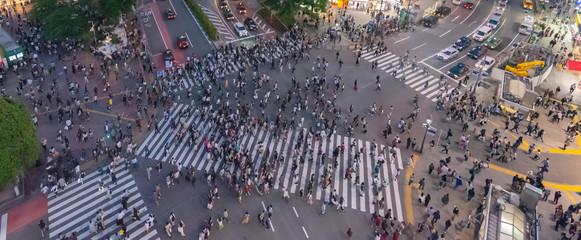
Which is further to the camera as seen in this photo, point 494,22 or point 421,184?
point 494,22

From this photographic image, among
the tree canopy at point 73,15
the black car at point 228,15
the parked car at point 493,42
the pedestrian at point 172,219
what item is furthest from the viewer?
the black car at point 228,15

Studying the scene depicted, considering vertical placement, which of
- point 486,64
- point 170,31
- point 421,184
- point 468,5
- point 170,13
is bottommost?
point 170,31

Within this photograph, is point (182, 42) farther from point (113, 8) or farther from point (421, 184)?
point (421, 184)

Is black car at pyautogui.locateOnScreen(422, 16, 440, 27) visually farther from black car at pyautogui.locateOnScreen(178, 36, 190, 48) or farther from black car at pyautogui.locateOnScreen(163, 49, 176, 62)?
black car at pyautogui.locateOnScreen(163, 49, 176, 62)

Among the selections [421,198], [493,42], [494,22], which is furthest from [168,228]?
[494,22]

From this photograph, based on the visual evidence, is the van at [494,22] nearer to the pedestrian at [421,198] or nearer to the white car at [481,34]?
the white car at [481,34]

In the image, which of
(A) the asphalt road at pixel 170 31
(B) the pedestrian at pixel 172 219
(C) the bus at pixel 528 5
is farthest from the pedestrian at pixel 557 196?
(C) the bus at pixel 528 5

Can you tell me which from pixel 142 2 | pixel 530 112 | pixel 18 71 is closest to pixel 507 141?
pixel 530 112
